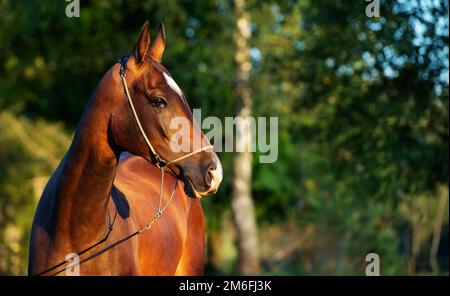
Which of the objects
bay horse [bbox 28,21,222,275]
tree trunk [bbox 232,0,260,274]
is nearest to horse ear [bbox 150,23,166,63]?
bay horse [bbox 28,21,222,275]

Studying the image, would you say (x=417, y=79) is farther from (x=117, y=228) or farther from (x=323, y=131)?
(x=117, y=228)

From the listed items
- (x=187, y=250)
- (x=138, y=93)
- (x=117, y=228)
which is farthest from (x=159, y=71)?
(x=187, y=250)

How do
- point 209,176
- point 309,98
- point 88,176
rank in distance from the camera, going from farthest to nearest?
point 309,98 → point 88,176 → point 209,176

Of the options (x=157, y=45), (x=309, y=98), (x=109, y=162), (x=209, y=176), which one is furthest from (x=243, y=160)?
(x=209, y=176)

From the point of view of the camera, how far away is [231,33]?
1546 cm

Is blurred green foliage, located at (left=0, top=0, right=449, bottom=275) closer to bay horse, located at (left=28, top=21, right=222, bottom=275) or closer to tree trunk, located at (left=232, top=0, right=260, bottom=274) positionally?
tree trunk, located at (left=232, top=0, right=260, bottom=274)

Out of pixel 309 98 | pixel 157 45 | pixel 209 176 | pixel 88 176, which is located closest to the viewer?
pixel 209 176

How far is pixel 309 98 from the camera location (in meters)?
13.2

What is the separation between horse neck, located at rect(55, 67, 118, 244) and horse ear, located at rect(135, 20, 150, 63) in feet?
0.80

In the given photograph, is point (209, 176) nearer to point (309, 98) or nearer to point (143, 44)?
point (143, 44)

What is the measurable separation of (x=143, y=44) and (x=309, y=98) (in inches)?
328

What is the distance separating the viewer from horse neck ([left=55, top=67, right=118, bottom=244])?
5.01 m

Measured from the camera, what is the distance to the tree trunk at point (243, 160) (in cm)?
1527

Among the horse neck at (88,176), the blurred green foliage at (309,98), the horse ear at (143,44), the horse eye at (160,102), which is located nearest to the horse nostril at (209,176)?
the horse eye at (160,102)
